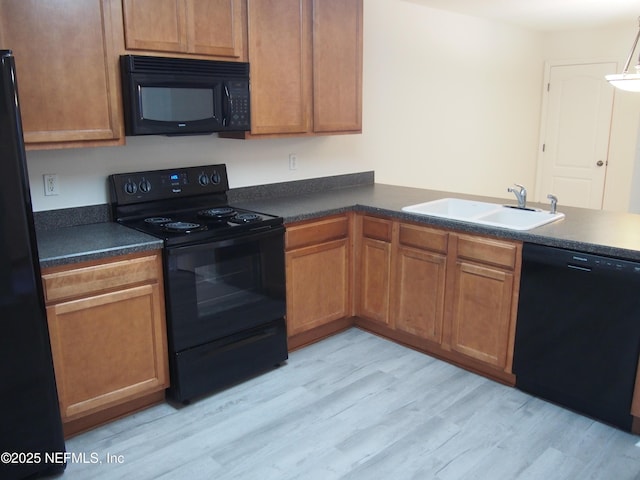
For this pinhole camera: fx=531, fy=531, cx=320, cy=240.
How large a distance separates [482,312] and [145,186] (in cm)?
193

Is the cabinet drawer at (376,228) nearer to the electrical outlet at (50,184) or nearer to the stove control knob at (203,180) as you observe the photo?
the stove control knob at (203,180)

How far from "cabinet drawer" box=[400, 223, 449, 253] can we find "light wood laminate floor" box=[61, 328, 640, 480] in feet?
2.33

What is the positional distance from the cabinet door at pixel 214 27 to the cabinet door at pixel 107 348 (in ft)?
4.08

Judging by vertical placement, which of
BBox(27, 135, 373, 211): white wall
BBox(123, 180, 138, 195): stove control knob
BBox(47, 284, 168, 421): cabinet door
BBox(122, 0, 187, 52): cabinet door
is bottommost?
BBox(47, 284, 168, 421): cabinet door

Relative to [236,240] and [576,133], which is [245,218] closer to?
[236,240]

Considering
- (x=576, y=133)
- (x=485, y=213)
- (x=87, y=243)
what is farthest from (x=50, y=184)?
(x=576, y=133)

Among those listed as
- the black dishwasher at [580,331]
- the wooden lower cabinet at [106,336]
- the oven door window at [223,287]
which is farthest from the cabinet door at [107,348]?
the black dishwasher at [580,331]

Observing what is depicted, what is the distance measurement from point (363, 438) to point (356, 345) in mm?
985

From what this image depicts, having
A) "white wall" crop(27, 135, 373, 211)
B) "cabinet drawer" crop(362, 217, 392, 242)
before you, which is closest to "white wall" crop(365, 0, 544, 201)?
"white wall" crop(27, 135, 373, 211)

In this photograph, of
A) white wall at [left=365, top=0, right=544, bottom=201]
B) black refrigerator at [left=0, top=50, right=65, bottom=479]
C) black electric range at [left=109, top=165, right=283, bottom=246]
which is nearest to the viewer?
A: black refrigerator at [left=0, top=50, right=65, bottom=479]

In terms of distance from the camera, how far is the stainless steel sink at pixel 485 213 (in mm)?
2865

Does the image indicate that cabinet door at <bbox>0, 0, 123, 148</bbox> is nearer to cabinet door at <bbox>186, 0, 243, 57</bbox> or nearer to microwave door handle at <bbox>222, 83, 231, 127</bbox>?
cabinet door at <bbox>186, 0, 243, 57</bbox>

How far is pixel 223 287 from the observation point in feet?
8.82

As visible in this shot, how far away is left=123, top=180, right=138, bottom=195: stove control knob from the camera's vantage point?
282 cm
